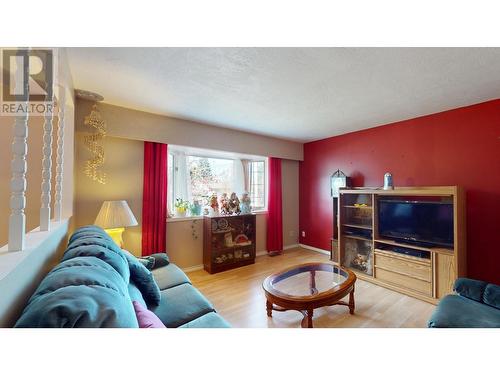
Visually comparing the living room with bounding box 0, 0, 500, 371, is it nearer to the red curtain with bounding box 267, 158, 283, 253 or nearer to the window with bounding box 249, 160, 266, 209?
the red curtain with bounding box 267, 158, 283, 253

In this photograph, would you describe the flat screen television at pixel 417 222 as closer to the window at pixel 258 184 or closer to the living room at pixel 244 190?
the living room at pixel 244 190

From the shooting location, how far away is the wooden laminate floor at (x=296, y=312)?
1.92 metres

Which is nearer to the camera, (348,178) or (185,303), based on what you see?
(185,303)

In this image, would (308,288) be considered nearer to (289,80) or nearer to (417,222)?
(417,222)

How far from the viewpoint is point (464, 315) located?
1426 mm

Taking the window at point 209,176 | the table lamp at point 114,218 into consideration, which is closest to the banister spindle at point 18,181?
the table lamp at point 114,218

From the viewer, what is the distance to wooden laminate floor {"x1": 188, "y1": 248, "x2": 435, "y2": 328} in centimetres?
192

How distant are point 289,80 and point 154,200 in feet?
7.42

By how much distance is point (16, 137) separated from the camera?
813 mm

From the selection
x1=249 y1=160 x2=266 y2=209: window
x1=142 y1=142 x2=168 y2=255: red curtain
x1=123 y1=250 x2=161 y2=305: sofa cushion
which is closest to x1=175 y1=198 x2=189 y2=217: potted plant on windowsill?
x1=142 y1=142 x2=168 y2=255: red curtain

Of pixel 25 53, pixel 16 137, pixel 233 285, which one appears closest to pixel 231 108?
pixel 25 53

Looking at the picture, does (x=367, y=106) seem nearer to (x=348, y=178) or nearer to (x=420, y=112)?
(x=420, y=112)
